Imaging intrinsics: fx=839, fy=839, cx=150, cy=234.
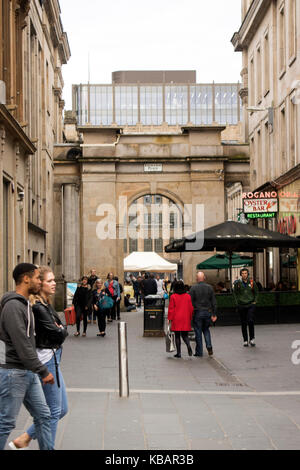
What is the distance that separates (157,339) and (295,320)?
20.1 feet

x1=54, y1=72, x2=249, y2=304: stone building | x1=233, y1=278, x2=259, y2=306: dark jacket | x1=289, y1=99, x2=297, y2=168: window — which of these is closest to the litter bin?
x1=233, y1=278, x2=259, y2=306: dark jacket

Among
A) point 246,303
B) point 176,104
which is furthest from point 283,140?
point 176,104

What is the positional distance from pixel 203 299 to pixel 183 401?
6459 mm

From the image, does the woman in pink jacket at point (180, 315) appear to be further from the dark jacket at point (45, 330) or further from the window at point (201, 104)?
the window at point (201, 104)

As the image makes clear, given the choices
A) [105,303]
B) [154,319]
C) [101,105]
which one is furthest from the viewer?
[101,105]

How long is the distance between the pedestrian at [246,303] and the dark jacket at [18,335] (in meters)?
11.9

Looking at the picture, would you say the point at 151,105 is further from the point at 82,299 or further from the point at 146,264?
the point at 82,299

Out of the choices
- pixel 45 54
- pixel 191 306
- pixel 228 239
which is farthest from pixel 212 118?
pixel 191 306

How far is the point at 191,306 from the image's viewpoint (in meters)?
16.6

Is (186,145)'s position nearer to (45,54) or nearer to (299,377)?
(45,54)

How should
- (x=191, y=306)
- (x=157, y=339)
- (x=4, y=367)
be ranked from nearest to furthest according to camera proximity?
(x=4, y=367)
(x=191, y=306)
(x=157, y=339)

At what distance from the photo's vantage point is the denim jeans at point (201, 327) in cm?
1667

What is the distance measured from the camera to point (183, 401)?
1062 centimetres

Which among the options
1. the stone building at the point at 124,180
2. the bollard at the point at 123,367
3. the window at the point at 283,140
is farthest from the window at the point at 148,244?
the bollard at the point at 123,367
